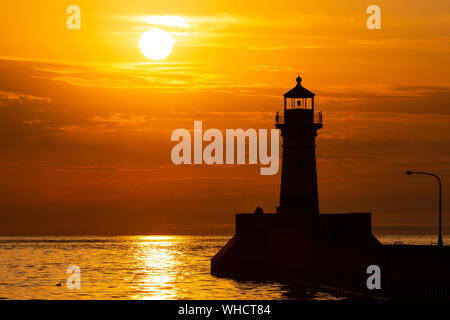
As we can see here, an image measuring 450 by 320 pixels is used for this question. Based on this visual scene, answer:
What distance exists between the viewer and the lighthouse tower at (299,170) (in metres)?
63.6

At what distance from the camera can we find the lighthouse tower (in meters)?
63.6

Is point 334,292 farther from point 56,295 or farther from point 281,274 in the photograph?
point 56,295

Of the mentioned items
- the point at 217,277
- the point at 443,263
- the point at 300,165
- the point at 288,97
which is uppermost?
the point at 288,97

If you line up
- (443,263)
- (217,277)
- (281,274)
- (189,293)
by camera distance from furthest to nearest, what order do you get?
(217,277), (281,274), (189,293), (443,263)

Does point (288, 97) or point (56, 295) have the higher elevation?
point (288, 97)

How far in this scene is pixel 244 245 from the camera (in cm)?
6869

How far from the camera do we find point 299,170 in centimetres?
6350

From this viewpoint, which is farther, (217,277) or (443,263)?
(217,277)

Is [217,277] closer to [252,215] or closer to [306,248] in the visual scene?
[252,215]

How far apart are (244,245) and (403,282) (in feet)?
80.7

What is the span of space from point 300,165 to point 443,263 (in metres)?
20.4
